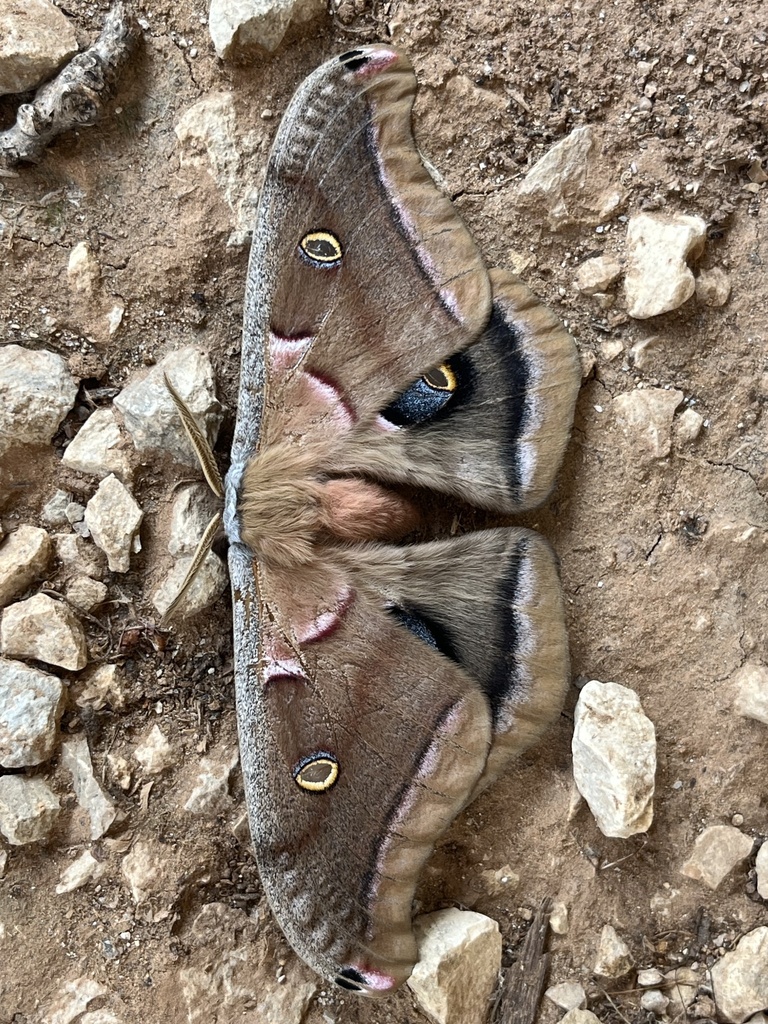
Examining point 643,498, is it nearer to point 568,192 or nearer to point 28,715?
point 568,192

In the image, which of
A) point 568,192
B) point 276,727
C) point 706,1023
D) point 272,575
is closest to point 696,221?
point 568,192

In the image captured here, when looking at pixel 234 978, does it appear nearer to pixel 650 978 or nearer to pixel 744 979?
pixel 650 978

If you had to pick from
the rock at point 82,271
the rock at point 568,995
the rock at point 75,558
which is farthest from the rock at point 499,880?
the rock at point 82,271

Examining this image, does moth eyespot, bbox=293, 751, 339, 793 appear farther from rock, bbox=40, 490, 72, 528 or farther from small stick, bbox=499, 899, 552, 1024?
rock, bbox=40, 490, 72, 528

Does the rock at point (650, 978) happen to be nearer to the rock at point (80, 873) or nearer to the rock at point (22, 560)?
the rock at point (80, 873)

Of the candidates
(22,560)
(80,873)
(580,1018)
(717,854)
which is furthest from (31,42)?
(580,1018)
